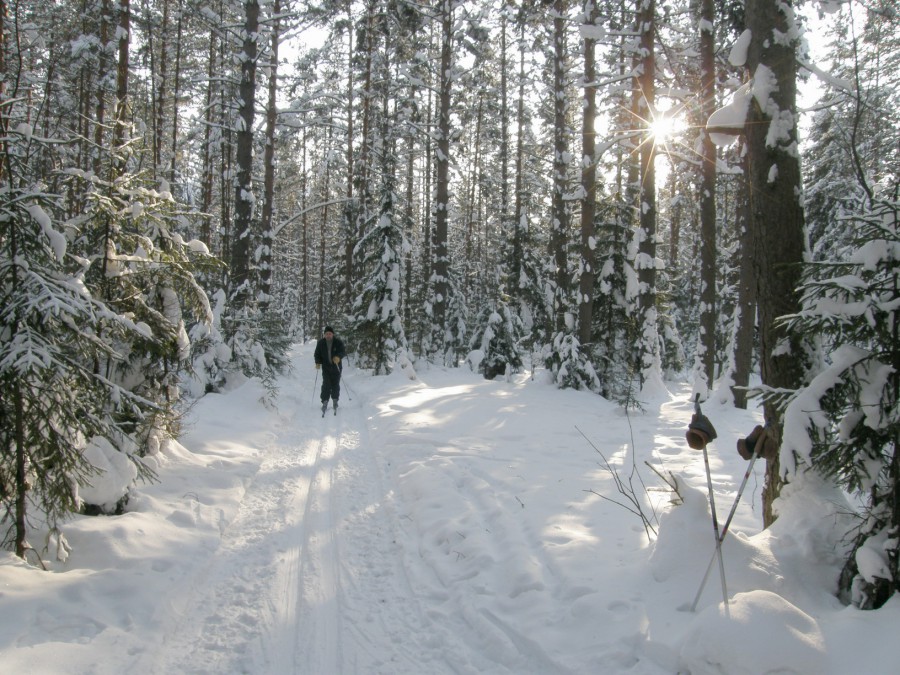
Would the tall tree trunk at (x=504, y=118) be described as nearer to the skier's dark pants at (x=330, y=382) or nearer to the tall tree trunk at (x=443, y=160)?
the tall tree trunk at (x=443, y=160)

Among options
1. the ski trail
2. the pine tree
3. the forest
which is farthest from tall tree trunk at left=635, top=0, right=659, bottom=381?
the ski trail

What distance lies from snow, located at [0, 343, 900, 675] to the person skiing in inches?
199

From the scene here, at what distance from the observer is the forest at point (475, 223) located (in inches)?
132

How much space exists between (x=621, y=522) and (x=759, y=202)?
3.09 m

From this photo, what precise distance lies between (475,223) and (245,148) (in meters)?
23.8

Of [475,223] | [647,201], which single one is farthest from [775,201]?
[475,223]

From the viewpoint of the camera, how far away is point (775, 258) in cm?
399

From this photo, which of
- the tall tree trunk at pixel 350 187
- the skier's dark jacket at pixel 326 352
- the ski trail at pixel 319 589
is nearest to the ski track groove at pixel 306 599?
the ski trail at pixel 319 589

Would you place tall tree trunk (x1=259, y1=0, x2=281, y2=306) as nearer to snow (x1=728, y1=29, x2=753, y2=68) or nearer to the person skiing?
the person skiing

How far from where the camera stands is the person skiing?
11.9m

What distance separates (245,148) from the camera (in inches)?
472

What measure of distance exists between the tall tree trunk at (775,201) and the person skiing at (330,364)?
30.7 feet

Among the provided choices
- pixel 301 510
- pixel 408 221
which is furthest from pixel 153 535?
pixel 408 221

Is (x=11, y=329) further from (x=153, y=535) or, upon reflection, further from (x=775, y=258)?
(x=775, y=258)
